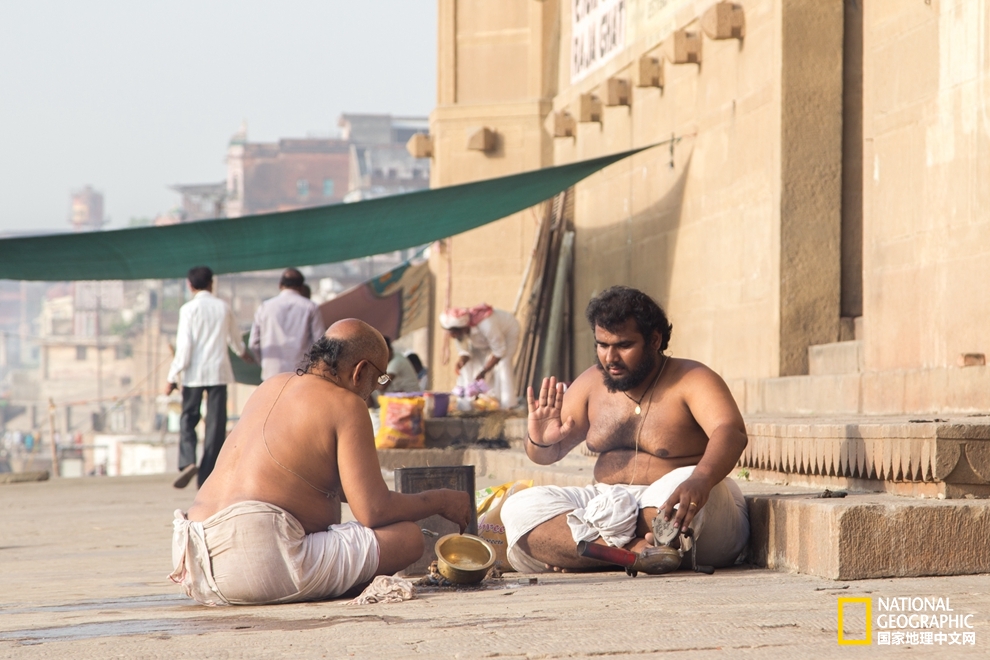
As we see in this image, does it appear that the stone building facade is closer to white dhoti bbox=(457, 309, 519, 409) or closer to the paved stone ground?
white dhoti bbox=(457, 309, 519, 409)

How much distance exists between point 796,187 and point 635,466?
3793mm

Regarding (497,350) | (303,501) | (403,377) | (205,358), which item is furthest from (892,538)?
(403,377)

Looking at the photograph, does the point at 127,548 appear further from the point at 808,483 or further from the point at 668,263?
the point at 668,263

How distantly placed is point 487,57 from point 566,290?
115 inches

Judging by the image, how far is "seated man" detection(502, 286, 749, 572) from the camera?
4.20 meters

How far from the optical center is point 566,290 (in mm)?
13266

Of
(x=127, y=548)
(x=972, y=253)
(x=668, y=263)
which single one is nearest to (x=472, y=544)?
(x=127, y=548)

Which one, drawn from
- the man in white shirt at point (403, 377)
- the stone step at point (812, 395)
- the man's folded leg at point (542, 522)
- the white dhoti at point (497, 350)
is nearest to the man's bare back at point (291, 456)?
the man's folded leg at point (542, 522)

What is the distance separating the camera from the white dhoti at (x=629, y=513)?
420cm

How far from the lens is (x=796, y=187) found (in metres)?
7.77

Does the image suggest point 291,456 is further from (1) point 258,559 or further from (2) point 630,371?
(2) point 630,371

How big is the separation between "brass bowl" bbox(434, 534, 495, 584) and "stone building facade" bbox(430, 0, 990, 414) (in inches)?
96.1

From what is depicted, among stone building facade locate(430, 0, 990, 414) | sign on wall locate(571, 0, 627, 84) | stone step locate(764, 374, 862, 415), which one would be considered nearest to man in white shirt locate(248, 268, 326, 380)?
stone building facade locate(430, 0, 990, 414)

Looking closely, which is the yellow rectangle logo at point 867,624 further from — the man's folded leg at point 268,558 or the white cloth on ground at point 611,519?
the man's folded leg at point 268,558
